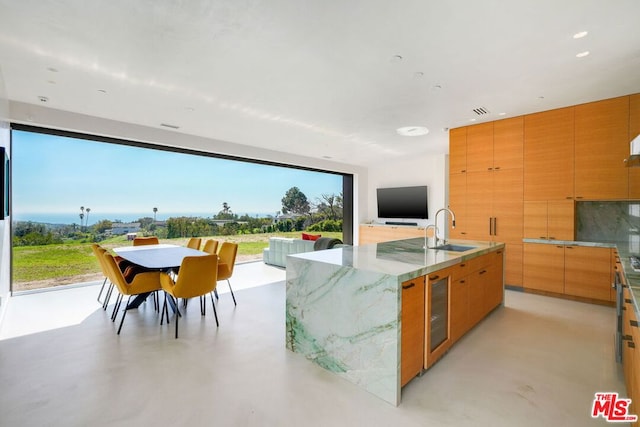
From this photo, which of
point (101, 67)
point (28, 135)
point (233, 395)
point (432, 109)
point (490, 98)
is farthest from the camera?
point (28, 135)

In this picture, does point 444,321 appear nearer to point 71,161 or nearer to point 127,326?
point 127,326

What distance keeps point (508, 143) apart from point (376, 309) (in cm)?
412

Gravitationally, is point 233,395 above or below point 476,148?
below

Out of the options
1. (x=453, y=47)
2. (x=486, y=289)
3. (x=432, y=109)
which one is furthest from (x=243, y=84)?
(x=486, y=289)

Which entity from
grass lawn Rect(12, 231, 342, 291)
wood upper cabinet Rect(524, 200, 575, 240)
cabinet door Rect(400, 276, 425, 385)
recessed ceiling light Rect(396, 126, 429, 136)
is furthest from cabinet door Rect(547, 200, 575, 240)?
grass lawn Rect(12, 231, 342, 291)

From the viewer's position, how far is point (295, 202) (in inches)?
364

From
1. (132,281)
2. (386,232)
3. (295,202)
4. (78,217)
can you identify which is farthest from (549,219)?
(78,217)

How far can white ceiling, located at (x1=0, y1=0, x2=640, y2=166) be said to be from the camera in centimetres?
214

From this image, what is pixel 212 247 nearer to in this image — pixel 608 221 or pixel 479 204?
pixel 479 204

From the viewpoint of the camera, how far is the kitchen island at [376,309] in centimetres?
191

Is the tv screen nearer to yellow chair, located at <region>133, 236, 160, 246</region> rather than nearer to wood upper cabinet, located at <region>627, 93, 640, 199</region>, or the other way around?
wood upper cabinet, located at <region>627, 93, 640, 199</region>

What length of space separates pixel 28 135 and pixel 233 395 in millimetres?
5253

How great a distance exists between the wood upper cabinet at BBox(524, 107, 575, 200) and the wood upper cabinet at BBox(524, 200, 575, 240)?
0.10 metres

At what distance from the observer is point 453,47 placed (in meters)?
2.60
